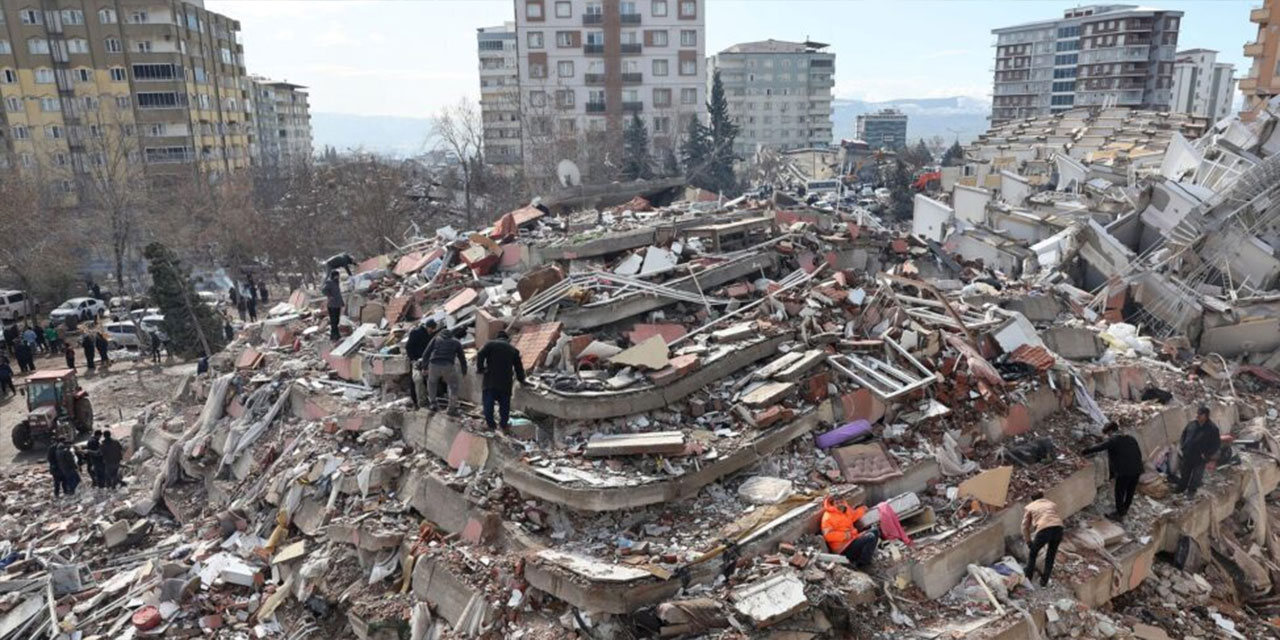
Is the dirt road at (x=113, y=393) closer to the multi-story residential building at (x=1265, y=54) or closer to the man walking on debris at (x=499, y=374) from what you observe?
the man walking on debris at (x=499, y=374)

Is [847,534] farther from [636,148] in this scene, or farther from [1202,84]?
[1202,84]

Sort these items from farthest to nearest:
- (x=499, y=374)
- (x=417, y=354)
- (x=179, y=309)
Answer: (x=179, y=309), (x=417, y=354), (x=499, y=374)

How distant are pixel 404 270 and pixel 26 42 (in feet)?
120

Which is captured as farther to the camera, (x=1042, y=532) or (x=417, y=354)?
(x=417, y=354)

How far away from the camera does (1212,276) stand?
16.1m

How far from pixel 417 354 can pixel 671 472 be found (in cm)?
347

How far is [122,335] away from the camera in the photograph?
850 inches

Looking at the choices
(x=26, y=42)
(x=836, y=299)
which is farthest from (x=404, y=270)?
(x=26, y=42)

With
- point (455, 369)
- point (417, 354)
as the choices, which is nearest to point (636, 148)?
point (417, 354)

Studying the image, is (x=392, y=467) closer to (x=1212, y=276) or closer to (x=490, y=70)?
(x=1212, y=276)

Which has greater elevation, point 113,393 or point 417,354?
point 417,354

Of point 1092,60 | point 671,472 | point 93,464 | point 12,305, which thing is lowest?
point 12,305

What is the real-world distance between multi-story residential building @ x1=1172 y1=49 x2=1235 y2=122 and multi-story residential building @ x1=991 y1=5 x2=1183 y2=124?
1980mm

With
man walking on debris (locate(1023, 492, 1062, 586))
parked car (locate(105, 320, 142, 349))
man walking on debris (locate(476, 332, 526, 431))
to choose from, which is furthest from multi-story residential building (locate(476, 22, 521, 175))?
man walking on debris (locate(1023, 492, 1062, 586))
